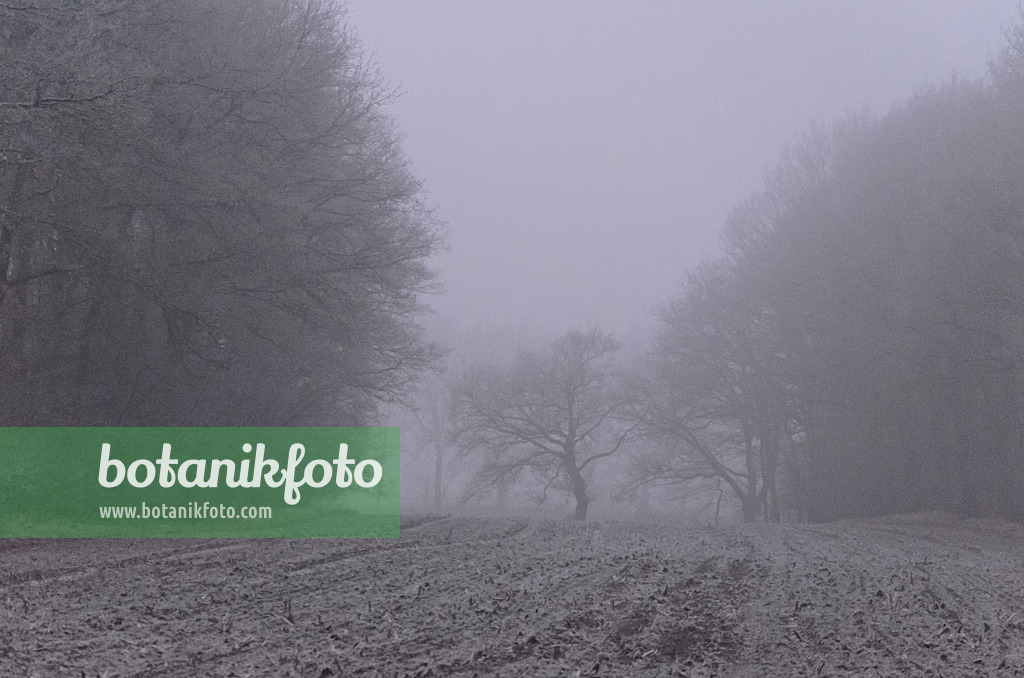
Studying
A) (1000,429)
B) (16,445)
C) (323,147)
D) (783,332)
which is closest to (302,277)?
(323,147)

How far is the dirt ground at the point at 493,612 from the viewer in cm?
473

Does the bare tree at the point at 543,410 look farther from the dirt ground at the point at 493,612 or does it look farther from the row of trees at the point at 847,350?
the dirt ground at the point at 493,612

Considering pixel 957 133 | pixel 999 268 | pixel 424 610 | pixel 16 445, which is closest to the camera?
pixel 424 610

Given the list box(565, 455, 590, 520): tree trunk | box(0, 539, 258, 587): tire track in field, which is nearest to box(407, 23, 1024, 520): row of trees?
box(565, 455, 590, 520): tree trunk

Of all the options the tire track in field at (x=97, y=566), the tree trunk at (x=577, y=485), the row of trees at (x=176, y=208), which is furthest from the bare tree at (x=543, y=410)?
the tire track in field at (x=97, y=566)

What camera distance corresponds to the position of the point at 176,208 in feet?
40.5

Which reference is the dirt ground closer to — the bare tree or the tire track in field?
the tire track in field

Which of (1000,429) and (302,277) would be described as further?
(1000,429)

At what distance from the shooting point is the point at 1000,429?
754 inches

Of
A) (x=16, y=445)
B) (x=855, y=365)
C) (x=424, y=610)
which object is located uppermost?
(x=855, y=365)

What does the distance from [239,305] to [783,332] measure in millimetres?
19114

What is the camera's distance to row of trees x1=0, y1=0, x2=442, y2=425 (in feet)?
34.7

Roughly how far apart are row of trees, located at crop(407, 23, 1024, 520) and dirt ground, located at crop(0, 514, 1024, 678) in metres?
10.7

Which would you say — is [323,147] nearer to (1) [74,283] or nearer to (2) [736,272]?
(1) [74,283]
